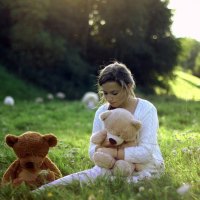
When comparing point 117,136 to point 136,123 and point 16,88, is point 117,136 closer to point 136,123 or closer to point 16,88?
point 136,123

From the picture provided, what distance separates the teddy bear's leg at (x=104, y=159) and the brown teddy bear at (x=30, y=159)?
0.65m

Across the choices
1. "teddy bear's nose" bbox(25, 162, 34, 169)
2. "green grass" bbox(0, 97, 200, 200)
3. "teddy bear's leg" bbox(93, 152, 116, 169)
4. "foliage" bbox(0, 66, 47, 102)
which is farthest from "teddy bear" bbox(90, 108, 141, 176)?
"foliage" bbox(0, 66, 47, 102)

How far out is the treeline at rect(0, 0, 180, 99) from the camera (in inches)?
1121

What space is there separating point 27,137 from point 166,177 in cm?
170


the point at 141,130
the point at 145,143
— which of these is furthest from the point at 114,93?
the point at 145,143

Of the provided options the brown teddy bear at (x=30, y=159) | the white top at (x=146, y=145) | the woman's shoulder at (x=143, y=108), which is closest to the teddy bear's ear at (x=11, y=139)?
the brown teddy bear at (x=30, y=159)

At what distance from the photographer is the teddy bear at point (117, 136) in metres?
4.88

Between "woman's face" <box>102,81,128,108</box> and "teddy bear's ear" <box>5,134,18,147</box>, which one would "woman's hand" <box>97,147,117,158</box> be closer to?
"woman's face" <box>102,81,128,108</box>

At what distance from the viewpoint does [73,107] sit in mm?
18078

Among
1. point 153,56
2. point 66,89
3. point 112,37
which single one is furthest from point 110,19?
point 66,89

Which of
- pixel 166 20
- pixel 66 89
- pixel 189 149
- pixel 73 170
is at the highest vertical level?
→ pixel 166 20

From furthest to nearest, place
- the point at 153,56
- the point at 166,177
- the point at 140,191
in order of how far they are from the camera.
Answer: the point at 153,56 < the point at 166,177 < the point at 140,191

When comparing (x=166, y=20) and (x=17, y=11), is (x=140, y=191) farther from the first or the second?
(x=166, y=20)

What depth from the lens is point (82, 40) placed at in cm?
3409
